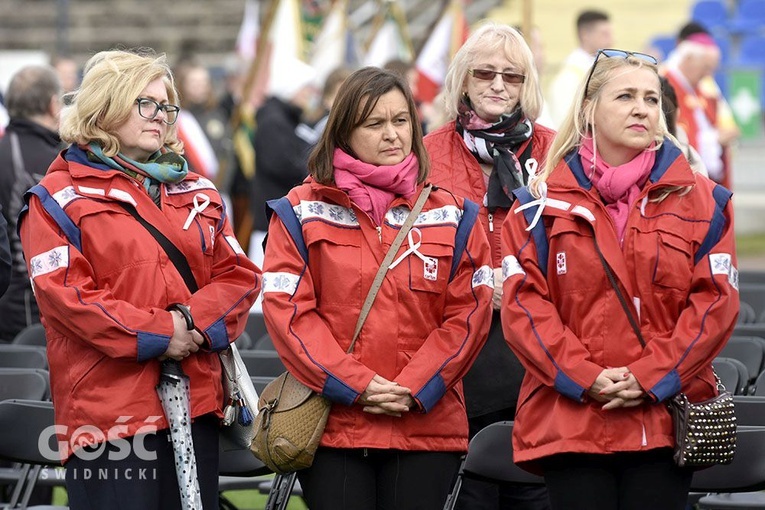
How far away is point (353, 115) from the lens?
190 inches

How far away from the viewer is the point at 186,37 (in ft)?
76.4

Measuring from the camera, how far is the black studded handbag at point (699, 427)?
4.43 m

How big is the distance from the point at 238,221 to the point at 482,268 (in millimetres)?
10546

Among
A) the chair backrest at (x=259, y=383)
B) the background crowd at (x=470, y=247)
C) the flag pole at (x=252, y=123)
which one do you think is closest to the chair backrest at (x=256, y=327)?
the chair backrest at (x=259, y=383)

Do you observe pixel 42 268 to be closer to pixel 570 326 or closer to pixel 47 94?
pixel 570 326

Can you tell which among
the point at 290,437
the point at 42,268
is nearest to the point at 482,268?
the point at 290,437

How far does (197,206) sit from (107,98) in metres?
0.46

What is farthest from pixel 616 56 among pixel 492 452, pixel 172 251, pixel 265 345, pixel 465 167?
pixel 265 345

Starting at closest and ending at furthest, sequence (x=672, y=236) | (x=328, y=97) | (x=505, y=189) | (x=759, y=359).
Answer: (x=672, y=236), (x=505, y=189), (x=759, y=359), (x=328, y=97)

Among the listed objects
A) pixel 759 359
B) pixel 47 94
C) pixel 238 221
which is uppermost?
pixel 47 94

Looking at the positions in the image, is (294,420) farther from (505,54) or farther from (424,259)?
(505,54)

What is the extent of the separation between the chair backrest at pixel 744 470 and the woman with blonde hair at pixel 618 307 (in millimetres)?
685

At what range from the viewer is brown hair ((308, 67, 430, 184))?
4.81 m

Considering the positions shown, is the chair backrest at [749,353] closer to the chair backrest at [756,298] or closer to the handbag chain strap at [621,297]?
the chair backrest at [756,298]
